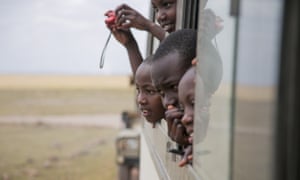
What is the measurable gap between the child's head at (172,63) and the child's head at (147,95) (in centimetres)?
15

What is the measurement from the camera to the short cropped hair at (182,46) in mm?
1458

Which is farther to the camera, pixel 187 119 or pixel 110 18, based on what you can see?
pixel 110 18

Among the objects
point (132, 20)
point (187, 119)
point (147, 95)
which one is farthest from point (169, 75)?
point (132, 20)

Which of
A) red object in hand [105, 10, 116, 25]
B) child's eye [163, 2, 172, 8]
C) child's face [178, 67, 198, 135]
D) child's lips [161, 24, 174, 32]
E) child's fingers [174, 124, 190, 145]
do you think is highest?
child's eye [163, 2, 172, 8]

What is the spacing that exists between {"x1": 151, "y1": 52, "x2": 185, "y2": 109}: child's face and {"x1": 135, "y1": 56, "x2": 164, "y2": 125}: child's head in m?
0.18

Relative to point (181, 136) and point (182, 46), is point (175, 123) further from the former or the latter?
point (182, 46)

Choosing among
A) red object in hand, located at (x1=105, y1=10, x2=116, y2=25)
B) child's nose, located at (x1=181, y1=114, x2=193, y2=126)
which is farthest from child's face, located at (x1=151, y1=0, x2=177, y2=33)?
child's nose, located at (x1=181, y1=114, x2=193, y2=126)

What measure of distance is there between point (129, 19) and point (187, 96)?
1.76 feet

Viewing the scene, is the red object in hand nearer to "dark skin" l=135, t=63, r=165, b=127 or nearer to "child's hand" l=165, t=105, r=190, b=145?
"dark skin" l=135, t=63, r=165, b=127

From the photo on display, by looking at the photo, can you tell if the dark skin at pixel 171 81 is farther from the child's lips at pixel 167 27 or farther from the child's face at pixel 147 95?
the child's lips at pixel 167 27

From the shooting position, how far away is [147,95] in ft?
5.49

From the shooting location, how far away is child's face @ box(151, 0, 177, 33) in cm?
184

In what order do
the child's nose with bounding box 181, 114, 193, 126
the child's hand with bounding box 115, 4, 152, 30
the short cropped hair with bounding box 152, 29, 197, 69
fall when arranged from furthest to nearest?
the child's hand with bounding box 115, 4, 152, 30, the short cropped hair with bounding box 152, 29, 197, 69, the child's nose with bounding box 181, 114, 193, 126

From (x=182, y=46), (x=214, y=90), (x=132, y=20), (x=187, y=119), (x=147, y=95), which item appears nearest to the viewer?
(x=214, y=90)
